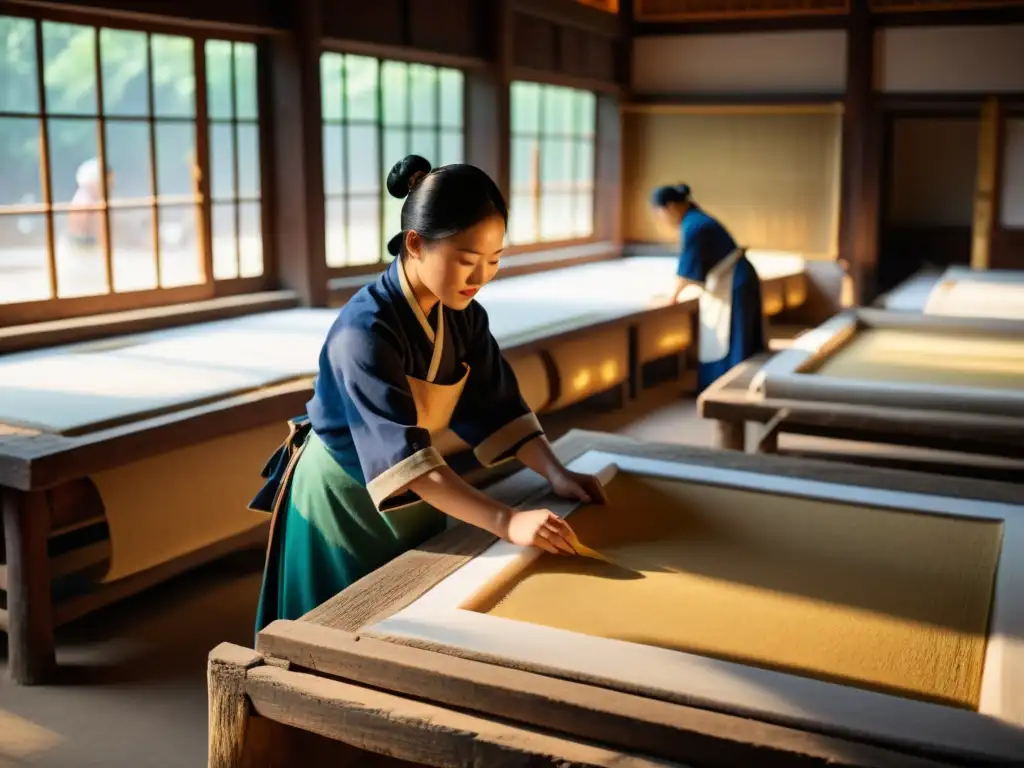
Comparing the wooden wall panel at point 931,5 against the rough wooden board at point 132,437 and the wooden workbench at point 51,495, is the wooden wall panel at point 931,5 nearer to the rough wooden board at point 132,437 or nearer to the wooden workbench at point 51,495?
the rough wooden board at point 132,437

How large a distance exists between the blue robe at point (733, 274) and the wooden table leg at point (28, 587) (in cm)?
358

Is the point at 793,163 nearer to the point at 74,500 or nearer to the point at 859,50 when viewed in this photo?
the point at 859,50

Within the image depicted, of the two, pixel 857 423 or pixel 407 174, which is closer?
pixel 407 174

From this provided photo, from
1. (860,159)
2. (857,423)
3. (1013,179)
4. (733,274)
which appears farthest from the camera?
(1013,179)

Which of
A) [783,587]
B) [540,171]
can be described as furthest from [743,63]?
[783,587]

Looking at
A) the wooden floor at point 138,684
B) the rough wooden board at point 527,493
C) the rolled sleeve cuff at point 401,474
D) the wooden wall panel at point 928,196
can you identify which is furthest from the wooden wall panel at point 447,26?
the wooden wall panel at point 928,196

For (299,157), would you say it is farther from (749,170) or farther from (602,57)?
(749,170)

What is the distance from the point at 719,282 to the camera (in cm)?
554

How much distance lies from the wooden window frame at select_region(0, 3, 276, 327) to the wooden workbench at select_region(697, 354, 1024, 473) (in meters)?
2.38

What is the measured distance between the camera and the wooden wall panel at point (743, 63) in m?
8.07

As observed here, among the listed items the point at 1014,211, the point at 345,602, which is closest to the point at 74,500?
the point at 345,602

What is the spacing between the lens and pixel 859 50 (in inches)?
311

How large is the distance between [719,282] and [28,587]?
3.75m

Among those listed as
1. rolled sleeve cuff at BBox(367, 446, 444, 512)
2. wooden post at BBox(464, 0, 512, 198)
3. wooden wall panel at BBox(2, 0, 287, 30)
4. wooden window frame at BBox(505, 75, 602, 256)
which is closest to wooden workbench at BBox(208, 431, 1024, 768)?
rolled sleeve cuff at BBox(367, 446, 444, 512)
